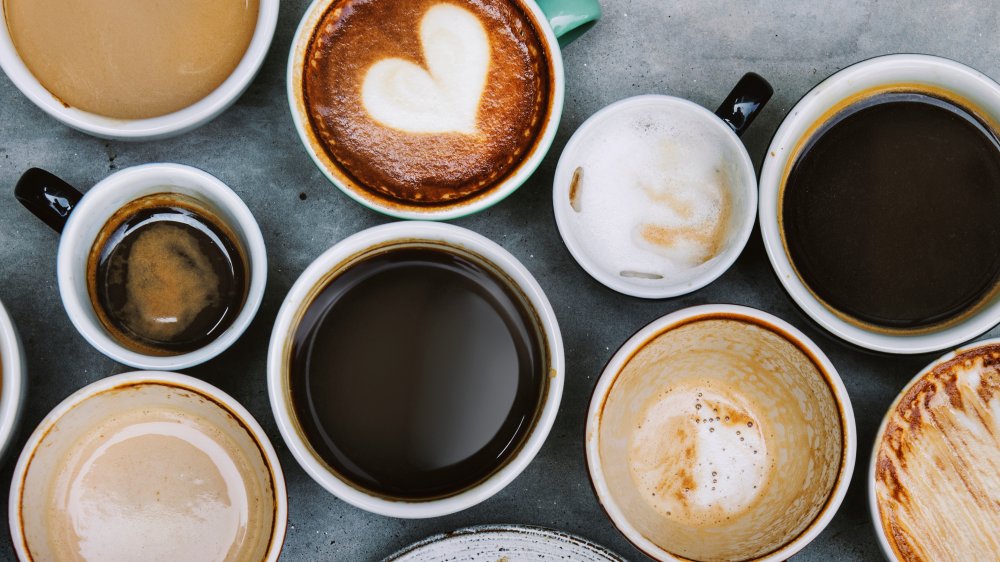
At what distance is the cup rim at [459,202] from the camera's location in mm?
1012

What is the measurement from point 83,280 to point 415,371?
480mm

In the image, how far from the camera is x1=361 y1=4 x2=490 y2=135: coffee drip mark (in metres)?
1.07

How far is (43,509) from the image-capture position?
1014 millimetres

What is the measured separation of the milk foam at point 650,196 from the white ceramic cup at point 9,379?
0.80 meters

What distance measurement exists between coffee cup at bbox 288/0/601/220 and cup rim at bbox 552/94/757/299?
68 mm

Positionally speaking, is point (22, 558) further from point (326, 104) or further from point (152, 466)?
point (326, 104)

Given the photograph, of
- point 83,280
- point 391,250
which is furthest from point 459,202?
point 83,280

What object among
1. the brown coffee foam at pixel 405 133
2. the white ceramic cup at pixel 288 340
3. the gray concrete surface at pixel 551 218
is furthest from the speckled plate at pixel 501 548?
the brown coffee foam at pixel 405 133

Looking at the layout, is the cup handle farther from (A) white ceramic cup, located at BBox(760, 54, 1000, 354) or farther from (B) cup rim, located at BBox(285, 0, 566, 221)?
(A) white ceramic cup, located at BBox(760, 54, 1000, 354)

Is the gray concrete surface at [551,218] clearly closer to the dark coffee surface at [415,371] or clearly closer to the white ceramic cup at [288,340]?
the dark coffee surface at [415,371]

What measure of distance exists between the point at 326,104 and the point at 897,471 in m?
1.01

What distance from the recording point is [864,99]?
43.6 inches

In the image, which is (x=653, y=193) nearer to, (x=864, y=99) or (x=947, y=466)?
(x=864, y=99)

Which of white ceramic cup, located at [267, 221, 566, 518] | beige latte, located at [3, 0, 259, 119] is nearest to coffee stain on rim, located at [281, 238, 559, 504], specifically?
white ceramic cup, located at [267, 221, 566, 518]
